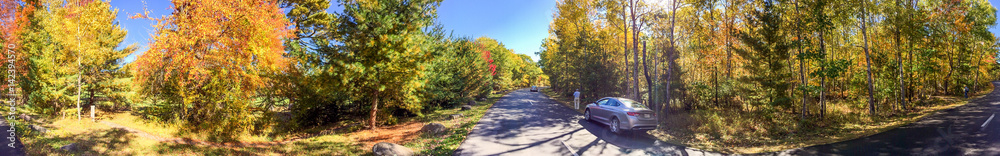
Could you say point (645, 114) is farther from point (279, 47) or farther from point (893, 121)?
point (279, 47)

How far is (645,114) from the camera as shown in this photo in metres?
10.9

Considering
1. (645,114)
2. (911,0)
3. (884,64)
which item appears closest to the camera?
(645,114)

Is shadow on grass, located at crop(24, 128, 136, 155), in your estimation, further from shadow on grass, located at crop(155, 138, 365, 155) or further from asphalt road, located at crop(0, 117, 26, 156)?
shadow on grass, located at crop(155, 138, 365, 155)

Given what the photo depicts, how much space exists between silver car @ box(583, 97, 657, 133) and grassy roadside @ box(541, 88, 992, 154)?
70 cm

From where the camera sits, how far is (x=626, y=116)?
10742mm

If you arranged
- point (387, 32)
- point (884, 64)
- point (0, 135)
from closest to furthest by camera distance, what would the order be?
point (0, 135), point (387, 32), point (884, 64)

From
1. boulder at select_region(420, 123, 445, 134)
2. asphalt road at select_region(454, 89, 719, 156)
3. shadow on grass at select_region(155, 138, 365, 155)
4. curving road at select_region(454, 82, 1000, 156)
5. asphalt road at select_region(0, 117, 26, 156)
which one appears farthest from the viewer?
boulder at select_region(420, 123, 445, 134)

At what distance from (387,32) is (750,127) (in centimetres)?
1376

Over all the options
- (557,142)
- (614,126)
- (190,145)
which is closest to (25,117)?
(190,145)

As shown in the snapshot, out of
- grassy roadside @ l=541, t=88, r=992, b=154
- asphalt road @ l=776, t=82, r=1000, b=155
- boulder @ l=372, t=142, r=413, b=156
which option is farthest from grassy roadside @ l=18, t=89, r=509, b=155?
asphalt road @ l=776, t=82, r=1000, b=155

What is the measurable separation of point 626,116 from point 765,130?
540 centimetres

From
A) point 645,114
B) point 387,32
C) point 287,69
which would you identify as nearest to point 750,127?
point 645,114

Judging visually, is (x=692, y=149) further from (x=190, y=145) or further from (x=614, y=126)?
(x=190, y=145)

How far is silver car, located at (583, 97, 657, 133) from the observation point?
10.7m
